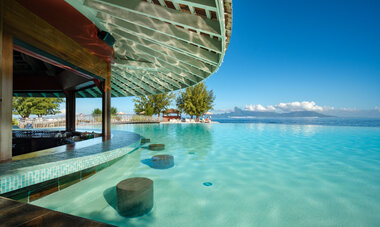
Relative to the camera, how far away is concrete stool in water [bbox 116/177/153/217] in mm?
2346

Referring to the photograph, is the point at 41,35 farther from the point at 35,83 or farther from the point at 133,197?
the point at 35,83

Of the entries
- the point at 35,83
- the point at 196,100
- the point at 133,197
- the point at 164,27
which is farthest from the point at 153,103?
the point at 133,197

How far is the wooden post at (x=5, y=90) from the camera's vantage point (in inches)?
104

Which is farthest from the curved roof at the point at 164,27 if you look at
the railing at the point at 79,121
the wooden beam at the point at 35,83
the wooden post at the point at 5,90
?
the railing at the point at 79,121

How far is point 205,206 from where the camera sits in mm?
2891

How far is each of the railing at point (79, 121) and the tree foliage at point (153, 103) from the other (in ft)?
19.8

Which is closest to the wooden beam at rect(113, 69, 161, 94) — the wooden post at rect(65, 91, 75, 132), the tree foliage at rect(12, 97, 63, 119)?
the wooden post at rect(65, 91, 75, 132)

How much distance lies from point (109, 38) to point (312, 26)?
28528 millimetres

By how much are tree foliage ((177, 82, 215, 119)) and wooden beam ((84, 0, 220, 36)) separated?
25.5m

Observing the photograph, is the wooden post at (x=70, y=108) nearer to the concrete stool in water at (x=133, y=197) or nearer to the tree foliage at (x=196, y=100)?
the concrete stool in water at (x=133, y=197)

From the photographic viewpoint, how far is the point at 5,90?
2709mm

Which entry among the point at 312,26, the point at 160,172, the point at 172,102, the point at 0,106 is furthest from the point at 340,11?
the point at 0,106

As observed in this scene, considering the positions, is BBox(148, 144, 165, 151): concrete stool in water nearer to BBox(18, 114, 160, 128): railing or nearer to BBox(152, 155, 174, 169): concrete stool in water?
BBox(152, 155, 174, 169): concrete stool in water

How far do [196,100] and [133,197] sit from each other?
27443 mm
